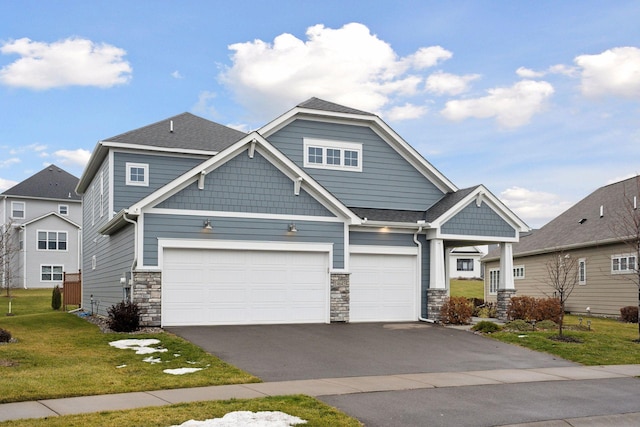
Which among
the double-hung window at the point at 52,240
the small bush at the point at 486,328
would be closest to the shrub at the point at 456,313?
the small bush at the point at 486,328

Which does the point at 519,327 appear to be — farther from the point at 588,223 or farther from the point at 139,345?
the point at 588,223

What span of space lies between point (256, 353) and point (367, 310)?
26.8 ft

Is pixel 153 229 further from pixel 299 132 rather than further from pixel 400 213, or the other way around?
pixel 400 213

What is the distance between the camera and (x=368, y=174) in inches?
969

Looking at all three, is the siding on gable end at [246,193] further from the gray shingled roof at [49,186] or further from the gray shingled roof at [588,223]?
the gray shingled roof at [49,186]

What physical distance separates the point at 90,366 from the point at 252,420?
18.6ft

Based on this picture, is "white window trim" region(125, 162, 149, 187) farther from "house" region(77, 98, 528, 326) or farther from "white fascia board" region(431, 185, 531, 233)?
"white fascia board" region(431, 185, 531, 233)

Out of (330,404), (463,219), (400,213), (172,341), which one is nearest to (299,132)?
(400,213)

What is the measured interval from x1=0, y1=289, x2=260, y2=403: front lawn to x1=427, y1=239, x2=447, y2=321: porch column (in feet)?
31.9

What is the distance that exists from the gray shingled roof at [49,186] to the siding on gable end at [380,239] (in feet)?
138

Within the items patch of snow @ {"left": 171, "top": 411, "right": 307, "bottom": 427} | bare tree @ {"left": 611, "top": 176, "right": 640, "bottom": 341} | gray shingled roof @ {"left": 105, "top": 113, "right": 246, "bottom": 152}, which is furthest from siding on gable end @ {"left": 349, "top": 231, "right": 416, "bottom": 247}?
patch of snow @ {"left": 171, "top": 411, "right": 307, "bottom": 427}

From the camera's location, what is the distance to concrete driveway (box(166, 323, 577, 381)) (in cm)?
1377

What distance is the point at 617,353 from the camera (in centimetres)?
1689

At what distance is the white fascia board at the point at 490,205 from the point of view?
2314 centimetres
